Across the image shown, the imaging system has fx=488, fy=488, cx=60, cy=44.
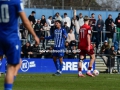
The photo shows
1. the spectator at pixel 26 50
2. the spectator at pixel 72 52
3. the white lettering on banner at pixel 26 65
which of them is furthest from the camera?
the spectator at pixel 72 52

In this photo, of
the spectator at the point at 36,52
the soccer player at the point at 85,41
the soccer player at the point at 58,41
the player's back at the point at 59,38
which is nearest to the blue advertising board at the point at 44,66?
the spectator at the point at 36,52

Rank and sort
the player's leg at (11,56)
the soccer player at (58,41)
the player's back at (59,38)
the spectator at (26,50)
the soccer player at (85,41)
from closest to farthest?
the player's leg at (11,56)
the soccer player at (85,41)
the soccer player at (58,41)
the player's back at (59,38)
the spectator at (26,50)

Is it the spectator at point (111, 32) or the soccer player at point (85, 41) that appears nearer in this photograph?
the soccer player at point (85, 41)

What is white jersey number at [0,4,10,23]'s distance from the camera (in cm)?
973

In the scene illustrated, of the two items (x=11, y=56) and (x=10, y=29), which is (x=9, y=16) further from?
(x=11, y=56)

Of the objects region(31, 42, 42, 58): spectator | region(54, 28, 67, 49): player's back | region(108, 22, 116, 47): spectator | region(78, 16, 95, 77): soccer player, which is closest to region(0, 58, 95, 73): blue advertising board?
region(31, 42, 42, 58): spectator

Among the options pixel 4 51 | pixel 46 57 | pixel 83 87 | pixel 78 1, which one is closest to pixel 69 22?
pixel 46 57

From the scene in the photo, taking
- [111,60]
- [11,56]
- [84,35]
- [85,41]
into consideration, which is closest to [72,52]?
[111,60]

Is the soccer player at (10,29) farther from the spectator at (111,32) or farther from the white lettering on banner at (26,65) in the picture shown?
the spectator at (111,32)

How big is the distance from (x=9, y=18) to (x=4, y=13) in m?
0.14

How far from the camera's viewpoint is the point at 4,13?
9.74 meters

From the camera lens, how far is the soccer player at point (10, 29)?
9.72 metres

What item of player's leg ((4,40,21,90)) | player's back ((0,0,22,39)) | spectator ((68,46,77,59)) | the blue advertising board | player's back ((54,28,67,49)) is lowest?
the blue advertising board

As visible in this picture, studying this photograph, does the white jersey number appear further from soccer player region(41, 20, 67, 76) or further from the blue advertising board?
the blue advertising board
